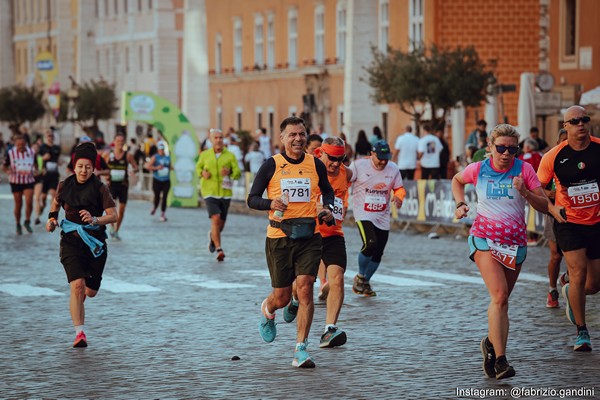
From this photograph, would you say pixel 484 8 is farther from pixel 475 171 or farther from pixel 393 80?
pixel 475 171

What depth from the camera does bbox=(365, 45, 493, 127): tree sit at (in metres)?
41.9

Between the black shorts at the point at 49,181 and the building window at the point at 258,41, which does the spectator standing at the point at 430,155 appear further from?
the building window at the point at 258,41

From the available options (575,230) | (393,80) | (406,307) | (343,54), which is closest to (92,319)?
(406,307)

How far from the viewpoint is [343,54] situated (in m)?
59.2

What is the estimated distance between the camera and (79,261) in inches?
551

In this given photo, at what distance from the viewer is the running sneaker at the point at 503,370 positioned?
11375 millimetres

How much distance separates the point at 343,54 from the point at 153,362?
47.1 m

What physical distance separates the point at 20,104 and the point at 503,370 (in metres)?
93.1

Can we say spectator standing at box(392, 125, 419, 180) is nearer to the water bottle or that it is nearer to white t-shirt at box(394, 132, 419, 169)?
white t-shirt at box(394, 132, 419, 169)

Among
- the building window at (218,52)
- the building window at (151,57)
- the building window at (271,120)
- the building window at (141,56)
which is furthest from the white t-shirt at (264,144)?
the building window at (141,56)

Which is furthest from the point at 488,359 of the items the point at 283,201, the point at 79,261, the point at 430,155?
the point at 430,155

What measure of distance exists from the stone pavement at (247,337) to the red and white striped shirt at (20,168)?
245 inches

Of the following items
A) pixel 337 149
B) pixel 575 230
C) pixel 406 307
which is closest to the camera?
pixel 575 230

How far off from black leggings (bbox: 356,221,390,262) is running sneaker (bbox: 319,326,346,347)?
425 cm
